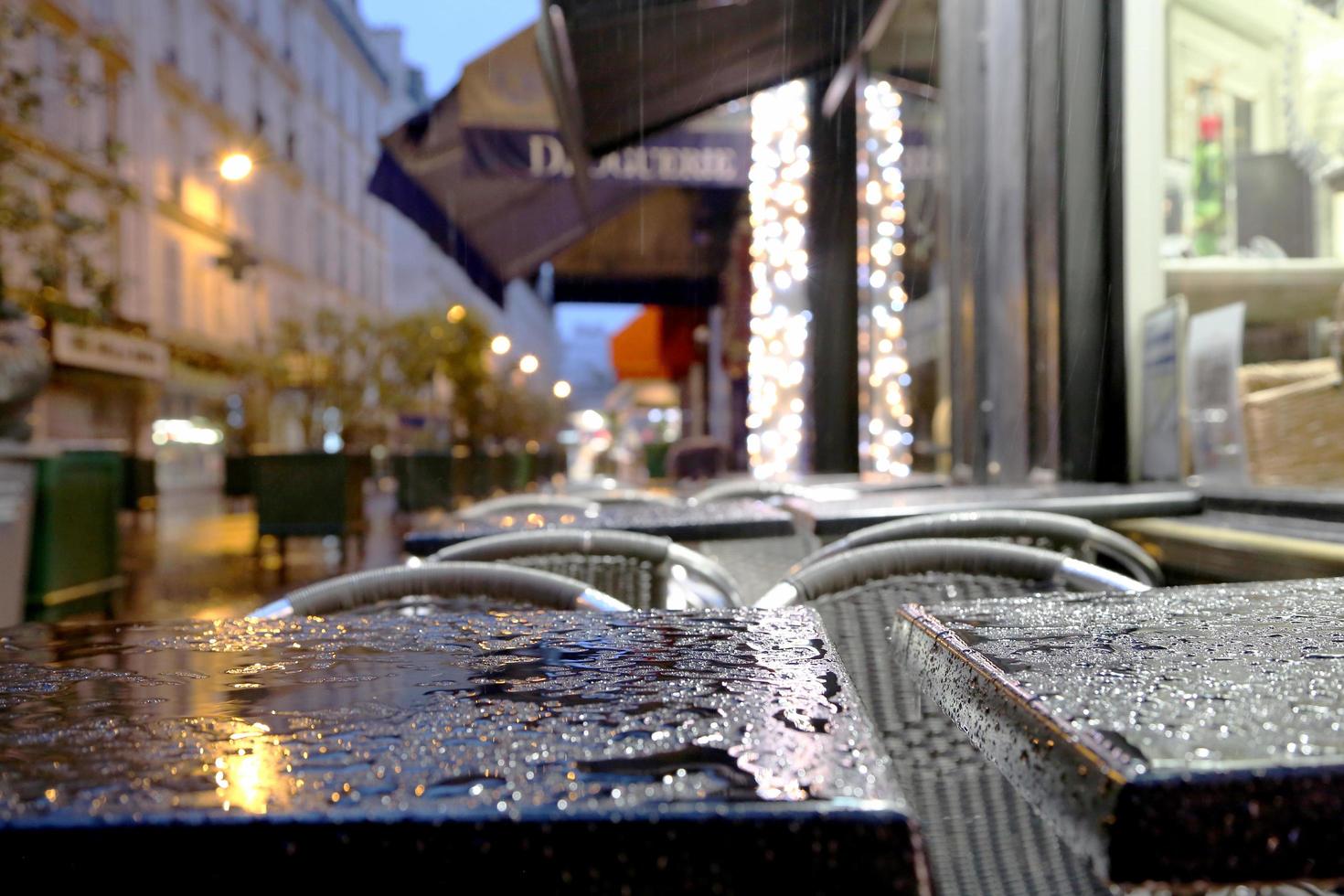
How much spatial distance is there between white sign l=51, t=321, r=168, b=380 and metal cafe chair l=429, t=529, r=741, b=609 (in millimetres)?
14218

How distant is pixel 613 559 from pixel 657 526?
0.20 metres

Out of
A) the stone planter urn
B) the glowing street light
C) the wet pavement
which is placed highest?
the glowing street light

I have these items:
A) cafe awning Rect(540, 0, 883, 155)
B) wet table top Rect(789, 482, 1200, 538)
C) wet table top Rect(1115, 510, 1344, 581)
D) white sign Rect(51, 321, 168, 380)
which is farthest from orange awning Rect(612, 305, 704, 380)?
wet table top Rect(1115, 510, 1344, 581)

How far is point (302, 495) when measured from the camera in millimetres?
8516

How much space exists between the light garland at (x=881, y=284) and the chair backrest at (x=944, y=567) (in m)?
5.18

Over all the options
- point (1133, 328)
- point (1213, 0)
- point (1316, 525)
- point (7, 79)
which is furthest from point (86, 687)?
point (7, 79)

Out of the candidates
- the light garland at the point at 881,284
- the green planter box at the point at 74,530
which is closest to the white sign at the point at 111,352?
the green planter box at the point at 74,530

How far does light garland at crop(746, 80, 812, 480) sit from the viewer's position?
7344 mm

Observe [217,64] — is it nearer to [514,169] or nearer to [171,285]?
[171,285]

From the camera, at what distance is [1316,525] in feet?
6.23

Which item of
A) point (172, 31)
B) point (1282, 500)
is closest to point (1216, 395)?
point (1282, 500)

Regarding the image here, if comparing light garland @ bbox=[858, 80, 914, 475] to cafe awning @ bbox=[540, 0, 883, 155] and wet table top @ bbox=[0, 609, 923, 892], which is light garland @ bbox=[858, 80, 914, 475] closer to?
cafe awning @ bbox=[540, 0, 883, 155]

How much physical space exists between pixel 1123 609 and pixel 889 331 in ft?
20.4

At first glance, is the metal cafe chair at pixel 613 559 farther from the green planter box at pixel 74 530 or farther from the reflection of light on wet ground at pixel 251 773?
the green planter box at pixel 74 530
